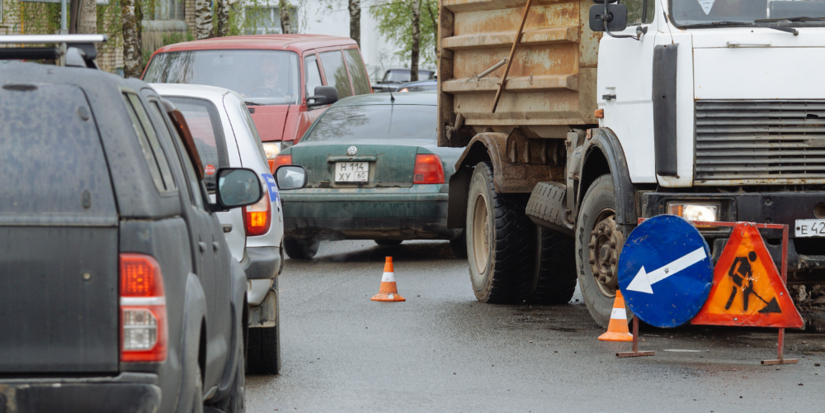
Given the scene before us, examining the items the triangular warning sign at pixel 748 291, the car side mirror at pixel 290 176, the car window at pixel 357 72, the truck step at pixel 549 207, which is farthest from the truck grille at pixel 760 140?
the car window at pixel 357 72

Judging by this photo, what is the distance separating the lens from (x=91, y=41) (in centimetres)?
391

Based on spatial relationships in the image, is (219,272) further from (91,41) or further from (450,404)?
(450,404)

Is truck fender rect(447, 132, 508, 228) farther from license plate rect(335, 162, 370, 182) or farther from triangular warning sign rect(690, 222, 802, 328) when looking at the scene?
triangular warning sign rect(690, 222, 802, 328)

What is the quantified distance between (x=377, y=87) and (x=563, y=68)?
2069 centimetres

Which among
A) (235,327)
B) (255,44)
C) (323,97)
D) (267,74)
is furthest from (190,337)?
(255,44)

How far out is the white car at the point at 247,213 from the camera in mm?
6488

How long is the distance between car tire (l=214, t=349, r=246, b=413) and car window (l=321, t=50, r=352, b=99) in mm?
10976

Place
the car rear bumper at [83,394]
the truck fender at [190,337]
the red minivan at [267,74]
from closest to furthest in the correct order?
the car rear bumper at [83,394]
the truck fender at [190,337]
the red minivan at [267,74]

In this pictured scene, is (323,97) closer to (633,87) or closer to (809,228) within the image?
(633,87)

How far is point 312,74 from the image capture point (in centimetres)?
1521

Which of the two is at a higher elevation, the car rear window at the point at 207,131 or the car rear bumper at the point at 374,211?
the car rear window at the point at 207,131

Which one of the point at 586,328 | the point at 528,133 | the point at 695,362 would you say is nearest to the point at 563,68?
the point at 528,133

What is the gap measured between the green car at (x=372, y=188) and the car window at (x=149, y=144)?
8.07 meters

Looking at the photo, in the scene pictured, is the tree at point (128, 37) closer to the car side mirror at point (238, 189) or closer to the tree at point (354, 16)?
the tree at point (354, 16)
